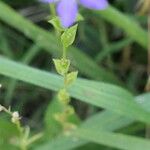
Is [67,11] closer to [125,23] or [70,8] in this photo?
[70,8]

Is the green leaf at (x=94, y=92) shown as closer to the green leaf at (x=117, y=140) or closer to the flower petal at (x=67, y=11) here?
the green leaf at (x=117, y=140)

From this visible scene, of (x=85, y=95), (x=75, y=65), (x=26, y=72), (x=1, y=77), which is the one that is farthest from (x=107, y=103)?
(x=1, y=77)

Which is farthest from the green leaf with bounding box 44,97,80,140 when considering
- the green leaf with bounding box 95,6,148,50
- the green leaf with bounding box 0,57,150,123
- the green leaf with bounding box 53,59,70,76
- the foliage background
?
the green leaf with bounding box 53,59,70,76

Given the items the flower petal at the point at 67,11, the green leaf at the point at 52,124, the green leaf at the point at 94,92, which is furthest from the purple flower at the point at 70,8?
the green leaf at the point at 52,124

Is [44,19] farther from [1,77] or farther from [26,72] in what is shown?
[26,72]

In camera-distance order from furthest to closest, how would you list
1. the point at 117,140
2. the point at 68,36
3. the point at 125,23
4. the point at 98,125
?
the point at 125,23 → the point at 98,125 → the point at 117,140 → the point at 68,36

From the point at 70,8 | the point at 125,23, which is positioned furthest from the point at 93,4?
the point at 125,23

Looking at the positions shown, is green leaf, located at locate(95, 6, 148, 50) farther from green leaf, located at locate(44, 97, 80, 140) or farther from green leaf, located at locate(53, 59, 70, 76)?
green leaf, located at locate(53, 59, 70, 76)

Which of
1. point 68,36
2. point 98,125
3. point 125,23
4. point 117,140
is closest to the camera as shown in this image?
point 68,36
